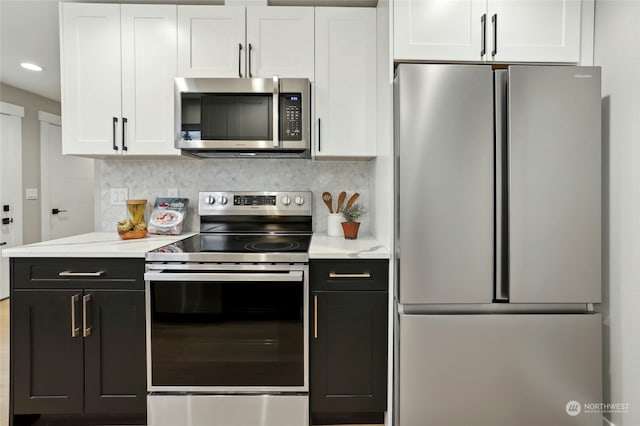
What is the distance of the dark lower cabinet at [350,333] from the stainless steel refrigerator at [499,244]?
0.53 ft

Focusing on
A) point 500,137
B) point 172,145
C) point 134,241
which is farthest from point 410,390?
point 172,145

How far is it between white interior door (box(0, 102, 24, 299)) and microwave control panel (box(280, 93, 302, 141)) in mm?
3720

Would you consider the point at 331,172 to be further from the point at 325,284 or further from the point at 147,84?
the point at 147,84

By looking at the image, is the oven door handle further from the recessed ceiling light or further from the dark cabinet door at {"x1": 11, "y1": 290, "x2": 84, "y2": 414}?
the recessed ceiling light

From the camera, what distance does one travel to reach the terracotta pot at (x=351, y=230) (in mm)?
2275

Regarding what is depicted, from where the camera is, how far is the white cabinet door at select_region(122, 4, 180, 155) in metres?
2.17

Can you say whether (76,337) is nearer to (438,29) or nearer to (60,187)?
(438,29)

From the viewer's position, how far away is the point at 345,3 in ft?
7.46

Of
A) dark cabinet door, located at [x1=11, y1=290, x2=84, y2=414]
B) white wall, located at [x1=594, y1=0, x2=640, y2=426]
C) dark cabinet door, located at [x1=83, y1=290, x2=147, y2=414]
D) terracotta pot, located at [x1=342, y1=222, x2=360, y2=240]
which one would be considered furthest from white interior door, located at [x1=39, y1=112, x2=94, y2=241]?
white wall, located at [x1=594, y1=0, x2=640, y2=426]

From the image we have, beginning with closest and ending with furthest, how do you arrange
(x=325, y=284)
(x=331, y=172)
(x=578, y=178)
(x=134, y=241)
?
(x=578, y=178), (x=325, y=284), (x=134, y=241), (x=331, y=172)

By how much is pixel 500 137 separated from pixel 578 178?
385 millimetres

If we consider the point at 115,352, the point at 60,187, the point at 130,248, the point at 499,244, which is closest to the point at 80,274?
the point at 130,248

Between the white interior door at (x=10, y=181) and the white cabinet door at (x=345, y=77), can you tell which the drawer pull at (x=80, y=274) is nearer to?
the white cabinet door at (x=345, y=77)

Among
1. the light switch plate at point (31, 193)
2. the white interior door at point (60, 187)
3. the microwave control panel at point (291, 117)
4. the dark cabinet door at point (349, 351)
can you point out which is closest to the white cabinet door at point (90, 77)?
the microwave control panel at point (291, 117)
